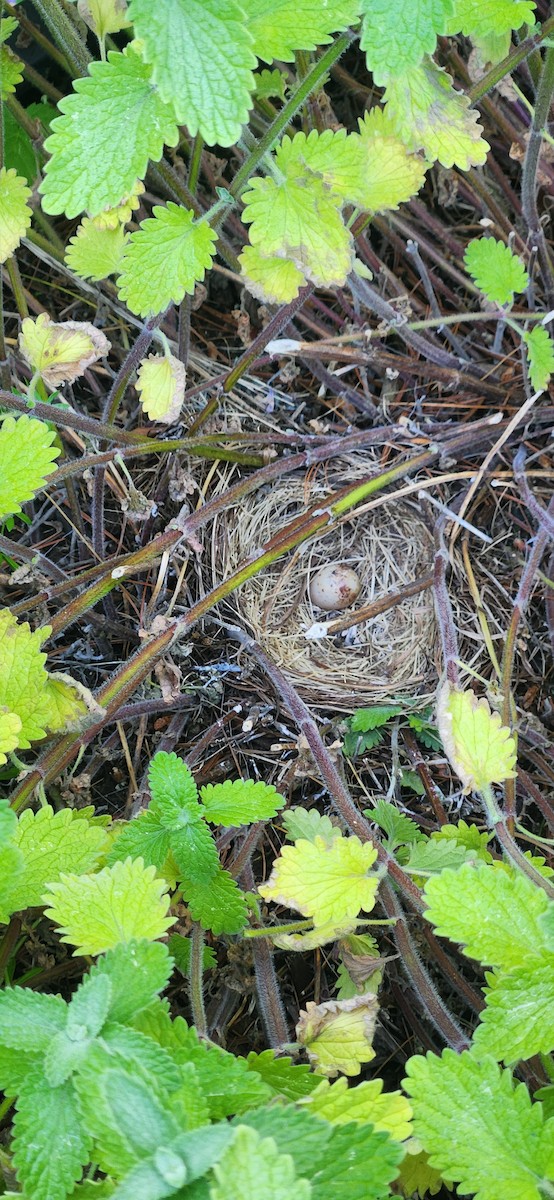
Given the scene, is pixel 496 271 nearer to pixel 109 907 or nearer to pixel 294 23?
pixel 294 23

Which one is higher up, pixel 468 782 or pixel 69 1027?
pixel 69 1027

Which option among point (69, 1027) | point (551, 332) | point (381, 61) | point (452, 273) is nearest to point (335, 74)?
point (452, 273)

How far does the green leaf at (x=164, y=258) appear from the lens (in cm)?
153

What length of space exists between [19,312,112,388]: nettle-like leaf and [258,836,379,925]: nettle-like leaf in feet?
3.07

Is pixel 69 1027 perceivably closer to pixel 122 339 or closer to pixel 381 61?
pixel 381 61

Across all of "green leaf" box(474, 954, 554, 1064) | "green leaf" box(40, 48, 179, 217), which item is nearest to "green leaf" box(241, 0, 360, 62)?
"green leaf" box(40, 48, 179, 217)

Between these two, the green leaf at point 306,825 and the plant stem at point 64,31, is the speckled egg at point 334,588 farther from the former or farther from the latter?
the plant stem at point 64,31

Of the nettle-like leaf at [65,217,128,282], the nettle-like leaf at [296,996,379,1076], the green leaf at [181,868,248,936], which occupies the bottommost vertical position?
the nettle-like leaf at [296,996,379,1076]

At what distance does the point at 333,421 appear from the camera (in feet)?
7.36

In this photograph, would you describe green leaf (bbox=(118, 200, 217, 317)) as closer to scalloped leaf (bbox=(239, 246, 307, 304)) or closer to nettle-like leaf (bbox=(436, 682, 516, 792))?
scalloped leaf (bbox=(239, 246, 307, 304))

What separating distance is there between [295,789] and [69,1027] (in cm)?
94

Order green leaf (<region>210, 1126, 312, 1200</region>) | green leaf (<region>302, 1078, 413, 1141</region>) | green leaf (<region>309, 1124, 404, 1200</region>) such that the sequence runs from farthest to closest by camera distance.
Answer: green leaf (<region>302, 1078, 413, 1141</region>) → green leaf (<region>309, 1124, 404, 1200</region>) → green leaf (<region>210, 1126, 312, 1200</region>)

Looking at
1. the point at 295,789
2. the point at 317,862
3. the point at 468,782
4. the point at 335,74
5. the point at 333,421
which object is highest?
the point at 335,74

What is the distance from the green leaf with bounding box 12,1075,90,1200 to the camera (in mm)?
1117
